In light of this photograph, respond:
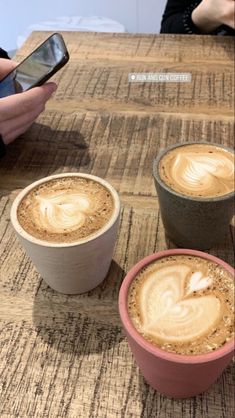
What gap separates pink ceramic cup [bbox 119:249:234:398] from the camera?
49cm

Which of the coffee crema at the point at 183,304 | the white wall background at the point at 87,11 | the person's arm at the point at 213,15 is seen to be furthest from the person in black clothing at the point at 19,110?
the white wall background at the point at 87,11

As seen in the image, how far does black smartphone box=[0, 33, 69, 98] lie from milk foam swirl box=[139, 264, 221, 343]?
0.51 meters

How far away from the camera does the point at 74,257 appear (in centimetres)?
61

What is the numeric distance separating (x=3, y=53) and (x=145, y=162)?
1.63 ft

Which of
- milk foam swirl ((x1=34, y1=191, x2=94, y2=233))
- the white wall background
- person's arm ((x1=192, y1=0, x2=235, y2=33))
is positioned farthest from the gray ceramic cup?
the white wall background

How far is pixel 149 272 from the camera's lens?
592 mm

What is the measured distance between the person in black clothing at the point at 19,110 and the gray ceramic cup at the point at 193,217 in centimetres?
32

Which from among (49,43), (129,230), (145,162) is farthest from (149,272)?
(49,43)

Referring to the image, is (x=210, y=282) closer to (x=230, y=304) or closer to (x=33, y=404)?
(x=230, y=304)

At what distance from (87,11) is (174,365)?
249cm

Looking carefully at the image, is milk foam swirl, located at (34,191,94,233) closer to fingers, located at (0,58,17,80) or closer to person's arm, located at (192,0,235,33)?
fingers, located at (0,58,17,80)

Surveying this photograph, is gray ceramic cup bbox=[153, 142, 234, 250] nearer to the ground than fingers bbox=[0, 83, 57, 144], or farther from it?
nearer to the ground

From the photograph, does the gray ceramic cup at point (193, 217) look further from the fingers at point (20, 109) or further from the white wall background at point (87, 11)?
the white wall background at point (87, 11)

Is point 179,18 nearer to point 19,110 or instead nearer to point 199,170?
point 19,110
